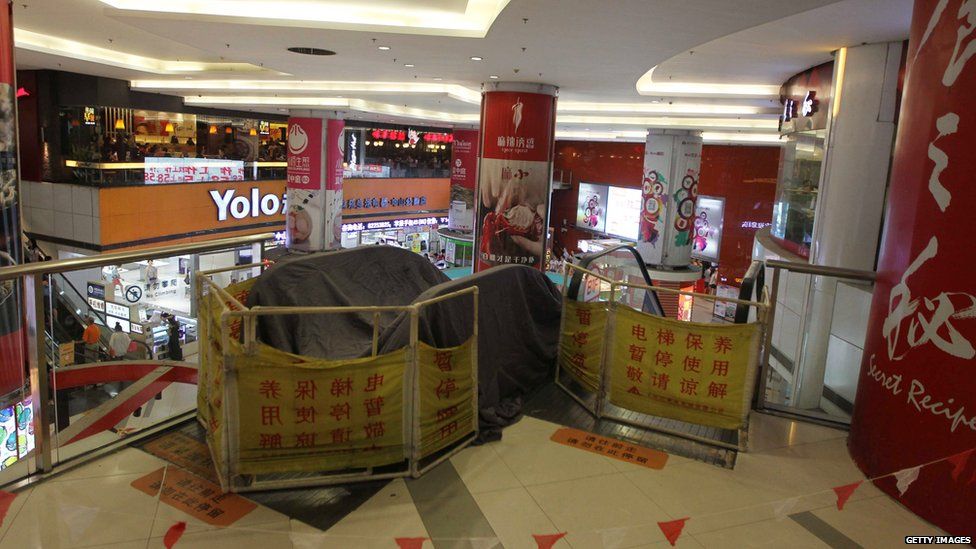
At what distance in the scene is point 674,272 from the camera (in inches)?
588

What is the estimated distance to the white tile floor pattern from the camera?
9.82 ft

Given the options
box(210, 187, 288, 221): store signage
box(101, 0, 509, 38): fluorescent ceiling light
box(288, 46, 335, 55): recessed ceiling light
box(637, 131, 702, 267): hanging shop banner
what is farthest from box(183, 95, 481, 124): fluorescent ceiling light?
box(101, 0, 509, 38): fluorescent ceiling light

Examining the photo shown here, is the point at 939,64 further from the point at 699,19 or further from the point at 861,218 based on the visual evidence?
the point at 861,218

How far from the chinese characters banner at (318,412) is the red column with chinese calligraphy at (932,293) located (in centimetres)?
275

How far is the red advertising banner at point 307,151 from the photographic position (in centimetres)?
1478

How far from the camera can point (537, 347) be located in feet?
17.1

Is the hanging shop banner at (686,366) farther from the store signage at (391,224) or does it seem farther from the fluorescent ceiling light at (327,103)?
the store signage at (391,224)

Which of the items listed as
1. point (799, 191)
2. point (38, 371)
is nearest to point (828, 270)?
point (799, 191)

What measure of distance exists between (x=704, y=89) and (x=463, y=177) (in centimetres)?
1238

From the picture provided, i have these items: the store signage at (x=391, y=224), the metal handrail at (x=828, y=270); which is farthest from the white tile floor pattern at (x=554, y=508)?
the store signage at (x=391, y=224)

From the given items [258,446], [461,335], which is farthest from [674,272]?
[258,446]

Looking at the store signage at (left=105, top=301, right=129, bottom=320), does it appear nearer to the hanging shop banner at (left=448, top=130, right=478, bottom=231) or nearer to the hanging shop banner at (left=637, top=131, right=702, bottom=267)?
the hanging shop banner at (left=448, top=130, right=478, bottom=231)

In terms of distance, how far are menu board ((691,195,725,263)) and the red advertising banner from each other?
1148cm
